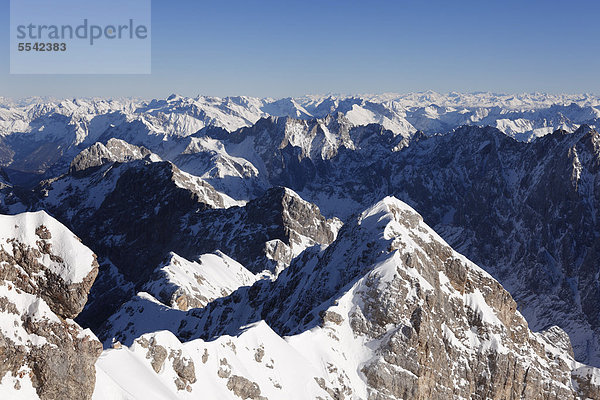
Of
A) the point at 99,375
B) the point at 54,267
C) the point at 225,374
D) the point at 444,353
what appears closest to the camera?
the point at 54,267

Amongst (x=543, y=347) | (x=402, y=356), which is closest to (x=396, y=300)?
(x=402, y=356)

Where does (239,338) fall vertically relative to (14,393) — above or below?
below

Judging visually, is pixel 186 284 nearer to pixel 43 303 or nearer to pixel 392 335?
pixel 392 335

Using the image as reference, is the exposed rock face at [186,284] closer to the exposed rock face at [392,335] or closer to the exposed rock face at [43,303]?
the exposed rock face at [392,335]

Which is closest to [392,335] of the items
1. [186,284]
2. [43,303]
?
[43,303]

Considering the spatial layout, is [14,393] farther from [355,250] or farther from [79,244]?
[355,250]

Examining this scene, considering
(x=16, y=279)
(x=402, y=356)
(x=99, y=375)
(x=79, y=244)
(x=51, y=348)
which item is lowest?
(x=402, y=356)

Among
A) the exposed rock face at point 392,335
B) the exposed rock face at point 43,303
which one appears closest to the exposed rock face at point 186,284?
the exposed rock face at point 392,335
